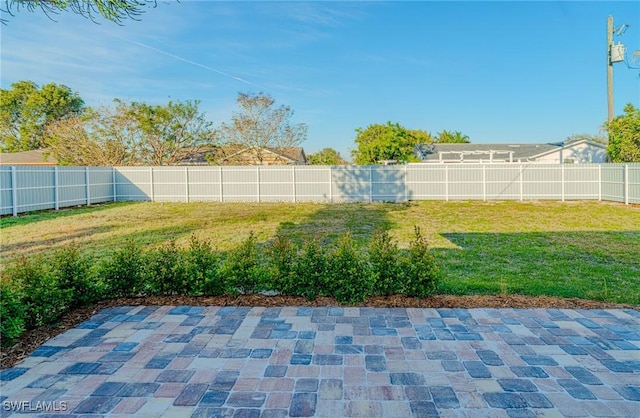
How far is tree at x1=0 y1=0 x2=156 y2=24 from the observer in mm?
2518

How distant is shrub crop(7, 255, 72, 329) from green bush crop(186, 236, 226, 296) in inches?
41.3

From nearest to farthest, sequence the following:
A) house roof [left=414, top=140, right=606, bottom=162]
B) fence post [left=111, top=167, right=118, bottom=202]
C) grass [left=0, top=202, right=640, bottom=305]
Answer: grass [left=0, top=202, right=640, bottom=305] < fence post [left=111, top=167, right=118, bottom=202] < house roof [left=414, top=140, right=606, bottom=162]

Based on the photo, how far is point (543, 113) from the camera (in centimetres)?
1669

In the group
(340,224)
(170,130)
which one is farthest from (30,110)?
(340,224)

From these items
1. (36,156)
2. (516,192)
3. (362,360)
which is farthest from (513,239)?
(36,156)

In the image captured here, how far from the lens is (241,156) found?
74.6ft

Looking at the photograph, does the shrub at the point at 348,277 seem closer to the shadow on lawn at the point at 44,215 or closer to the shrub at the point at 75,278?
the shrub at the point at 75,278

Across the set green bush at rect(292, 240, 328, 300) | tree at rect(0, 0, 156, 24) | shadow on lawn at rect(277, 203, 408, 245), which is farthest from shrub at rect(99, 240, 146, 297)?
shadow on lawn at rect(277, 203, 408, 245)

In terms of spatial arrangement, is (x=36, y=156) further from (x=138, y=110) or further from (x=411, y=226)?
(x=411, y=226)

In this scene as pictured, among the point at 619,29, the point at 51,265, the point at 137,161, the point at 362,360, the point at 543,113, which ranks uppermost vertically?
the point at 619,29

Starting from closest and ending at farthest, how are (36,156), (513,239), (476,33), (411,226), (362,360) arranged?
(362,360)
(513,239)
(411,226)
(476,33)
(36,156)

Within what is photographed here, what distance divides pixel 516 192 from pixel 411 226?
8064 millimetres

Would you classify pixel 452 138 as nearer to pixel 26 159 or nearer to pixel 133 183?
pixel 133 183

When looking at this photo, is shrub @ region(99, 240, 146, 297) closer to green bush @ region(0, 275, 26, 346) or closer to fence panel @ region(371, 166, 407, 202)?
green bush @ region(0, 275, 26, 346)
